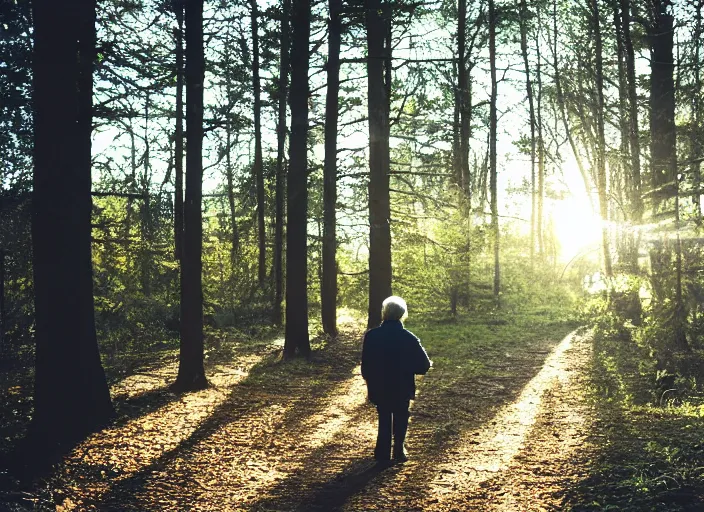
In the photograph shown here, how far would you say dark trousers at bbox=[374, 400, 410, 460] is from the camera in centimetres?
653

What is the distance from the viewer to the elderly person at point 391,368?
6453 mm

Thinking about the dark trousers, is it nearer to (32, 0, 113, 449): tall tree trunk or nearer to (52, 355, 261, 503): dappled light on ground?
(52, 355, 261, 503): dappled light on ground

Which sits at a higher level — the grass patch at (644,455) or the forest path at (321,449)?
the grass patch at (644,455)

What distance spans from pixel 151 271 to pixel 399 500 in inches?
343

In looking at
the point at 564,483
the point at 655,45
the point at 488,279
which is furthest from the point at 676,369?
the point at 488,279

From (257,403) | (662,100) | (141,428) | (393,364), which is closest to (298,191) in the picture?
(257,403)

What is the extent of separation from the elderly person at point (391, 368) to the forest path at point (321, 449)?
1.83 feet

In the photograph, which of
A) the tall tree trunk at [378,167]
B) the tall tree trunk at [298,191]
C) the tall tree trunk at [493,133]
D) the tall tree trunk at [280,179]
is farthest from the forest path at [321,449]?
the tall tree trunk at [493,133]

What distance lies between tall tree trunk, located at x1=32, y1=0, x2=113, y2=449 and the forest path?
23.4 inches

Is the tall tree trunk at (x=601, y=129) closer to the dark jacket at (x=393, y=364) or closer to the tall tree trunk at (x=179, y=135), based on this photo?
the tall tree trunk at (x=179, y=135)

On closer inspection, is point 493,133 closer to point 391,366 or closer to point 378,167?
point 378,167

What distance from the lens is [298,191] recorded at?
13.1m

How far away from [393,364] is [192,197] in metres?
5.21

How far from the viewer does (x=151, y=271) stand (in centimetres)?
1259
